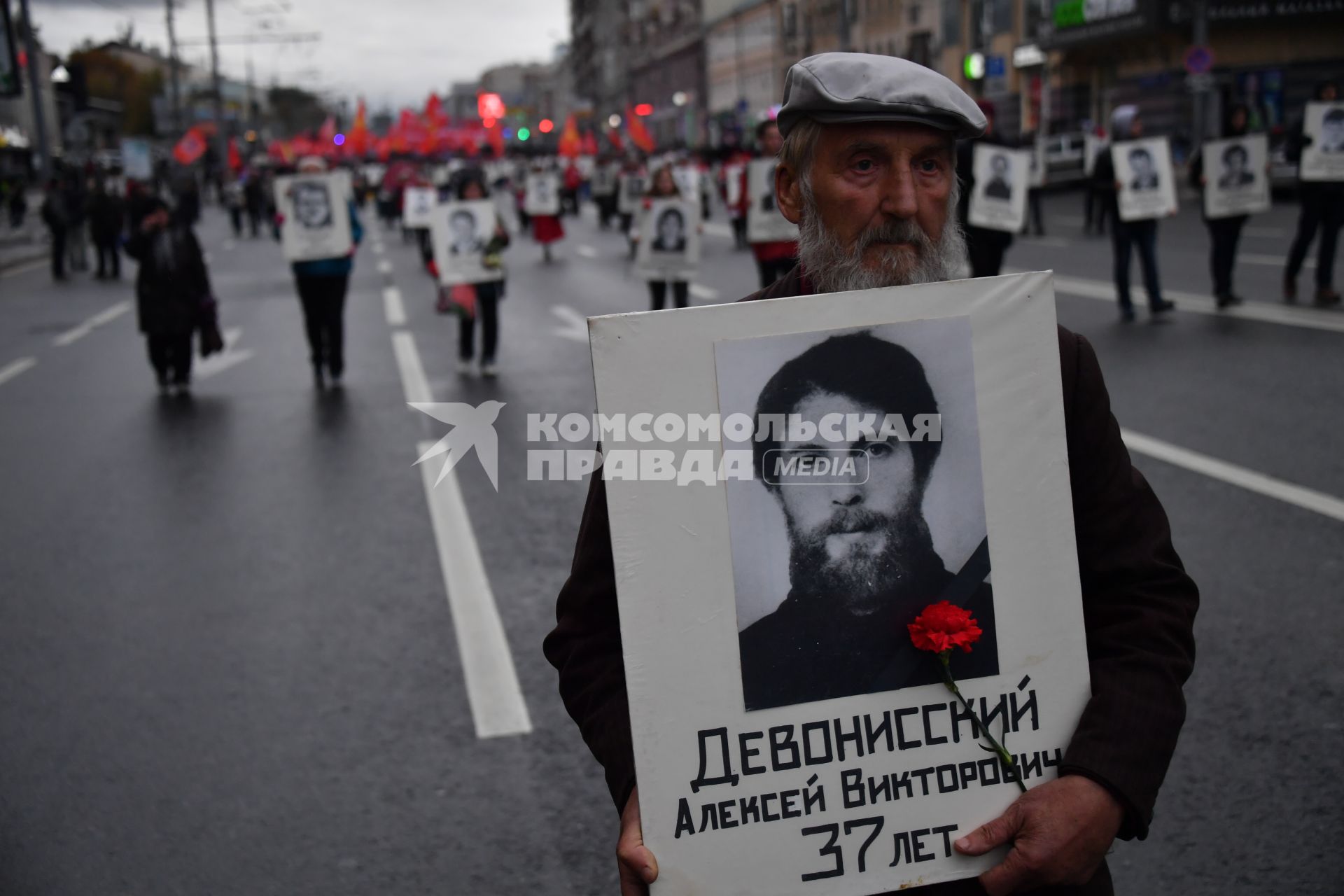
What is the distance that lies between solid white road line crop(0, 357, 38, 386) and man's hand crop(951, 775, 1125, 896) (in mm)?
14129

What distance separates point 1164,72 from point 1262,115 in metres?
3.89

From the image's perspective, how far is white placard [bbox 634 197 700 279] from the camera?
1382 centimetres

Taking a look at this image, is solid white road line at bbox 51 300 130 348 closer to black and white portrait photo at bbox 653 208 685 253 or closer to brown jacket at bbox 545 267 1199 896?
black and white portrait photo at bbox 653 208 685 253

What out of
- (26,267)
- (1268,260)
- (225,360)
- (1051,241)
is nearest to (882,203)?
(225,360)

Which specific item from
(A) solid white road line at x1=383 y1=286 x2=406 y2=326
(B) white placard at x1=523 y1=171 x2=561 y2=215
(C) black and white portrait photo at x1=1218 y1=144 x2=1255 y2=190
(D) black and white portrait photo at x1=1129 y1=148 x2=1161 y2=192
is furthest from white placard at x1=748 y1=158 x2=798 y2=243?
(B) white placard at x1=523 y1=171 x2=561 y2=215

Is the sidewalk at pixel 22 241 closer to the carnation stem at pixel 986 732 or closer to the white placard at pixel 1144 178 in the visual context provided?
the white placard at pixel 1144 178

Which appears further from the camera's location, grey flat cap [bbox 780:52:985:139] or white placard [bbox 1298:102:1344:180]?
white placard [bbox 1298:102:1344:180]

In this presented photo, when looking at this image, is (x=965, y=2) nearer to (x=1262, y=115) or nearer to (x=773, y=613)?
A: (x=1262, y=115)

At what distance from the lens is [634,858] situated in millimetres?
1726

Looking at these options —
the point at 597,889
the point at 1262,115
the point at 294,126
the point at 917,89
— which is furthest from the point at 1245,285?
the point at 294,126

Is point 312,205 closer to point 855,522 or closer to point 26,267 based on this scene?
point 855,522

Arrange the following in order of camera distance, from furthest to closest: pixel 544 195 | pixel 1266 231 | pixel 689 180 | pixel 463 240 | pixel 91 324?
pixel 689 180
pixel 544 195
pixel 1266 231
pixel 91 324
pixel 463 240

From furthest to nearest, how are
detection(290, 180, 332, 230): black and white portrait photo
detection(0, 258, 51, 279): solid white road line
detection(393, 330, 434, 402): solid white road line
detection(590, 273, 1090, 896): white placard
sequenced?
detection(0, 258, 51, 279): solid white road line → detection(290, 180, 332, 230): black and white portrait photo → detection(393, 330, 434, 402): solid white road line → detection(590, 273, 1090, 896): white placard

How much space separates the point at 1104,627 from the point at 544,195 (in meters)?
25.8
